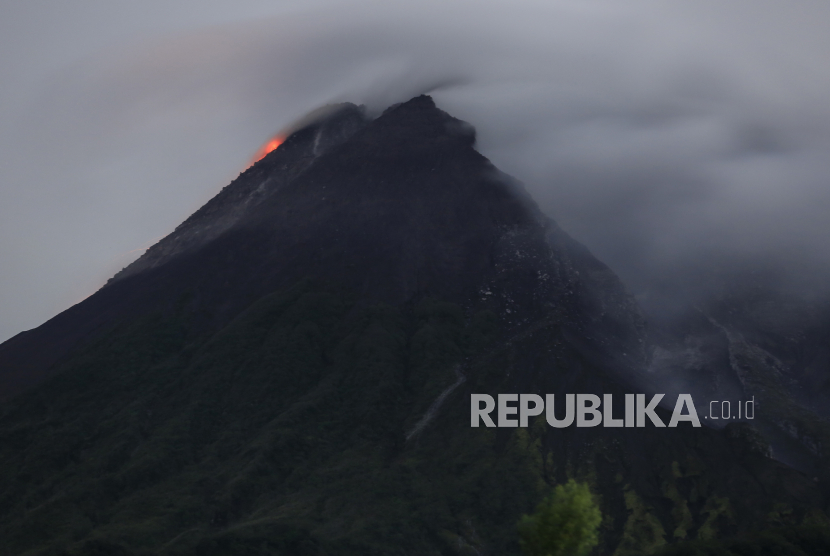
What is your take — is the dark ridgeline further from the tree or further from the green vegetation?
the tree

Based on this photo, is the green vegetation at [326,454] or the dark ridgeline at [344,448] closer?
the green vegetation at [326,454]

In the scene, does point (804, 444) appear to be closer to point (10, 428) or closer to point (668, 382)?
point (668, 382)

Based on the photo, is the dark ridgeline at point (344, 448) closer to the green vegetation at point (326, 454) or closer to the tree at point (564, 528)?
the green vegetation at point (326, 454)

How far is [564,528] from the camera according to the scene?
152 feet

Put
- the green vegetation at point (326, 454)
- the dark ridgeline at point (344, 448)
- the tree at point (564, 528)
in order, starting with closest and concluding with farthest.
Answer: the tree at point (564, 528) → the green vegetation at point (326, 454) → the dark ridgeline at point (344, 448)

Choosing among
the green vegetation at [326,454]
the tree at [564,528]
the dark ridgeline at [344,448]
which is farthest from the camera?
the dark ridgeline at [344,448]

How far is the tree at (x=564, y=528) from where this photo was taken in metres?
46.2

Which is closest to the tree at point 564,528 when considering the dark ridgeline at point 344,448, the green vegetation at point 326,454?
the green vegetation at point 326,454

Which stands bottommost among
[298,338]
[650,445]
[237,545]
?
[237,545]

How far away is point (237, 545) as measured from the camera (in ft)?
366

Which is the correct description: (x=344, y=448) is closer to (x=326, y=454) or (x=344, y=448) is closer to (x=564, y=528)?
(x=326, y=454)

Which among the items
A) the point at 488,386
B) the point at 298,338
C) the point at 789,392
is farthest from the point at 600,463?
the point at 298,338

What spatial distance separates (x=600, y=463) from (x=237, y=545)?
6307cm

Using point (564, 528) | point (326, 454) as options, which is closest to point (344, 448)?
point (326, 454)
